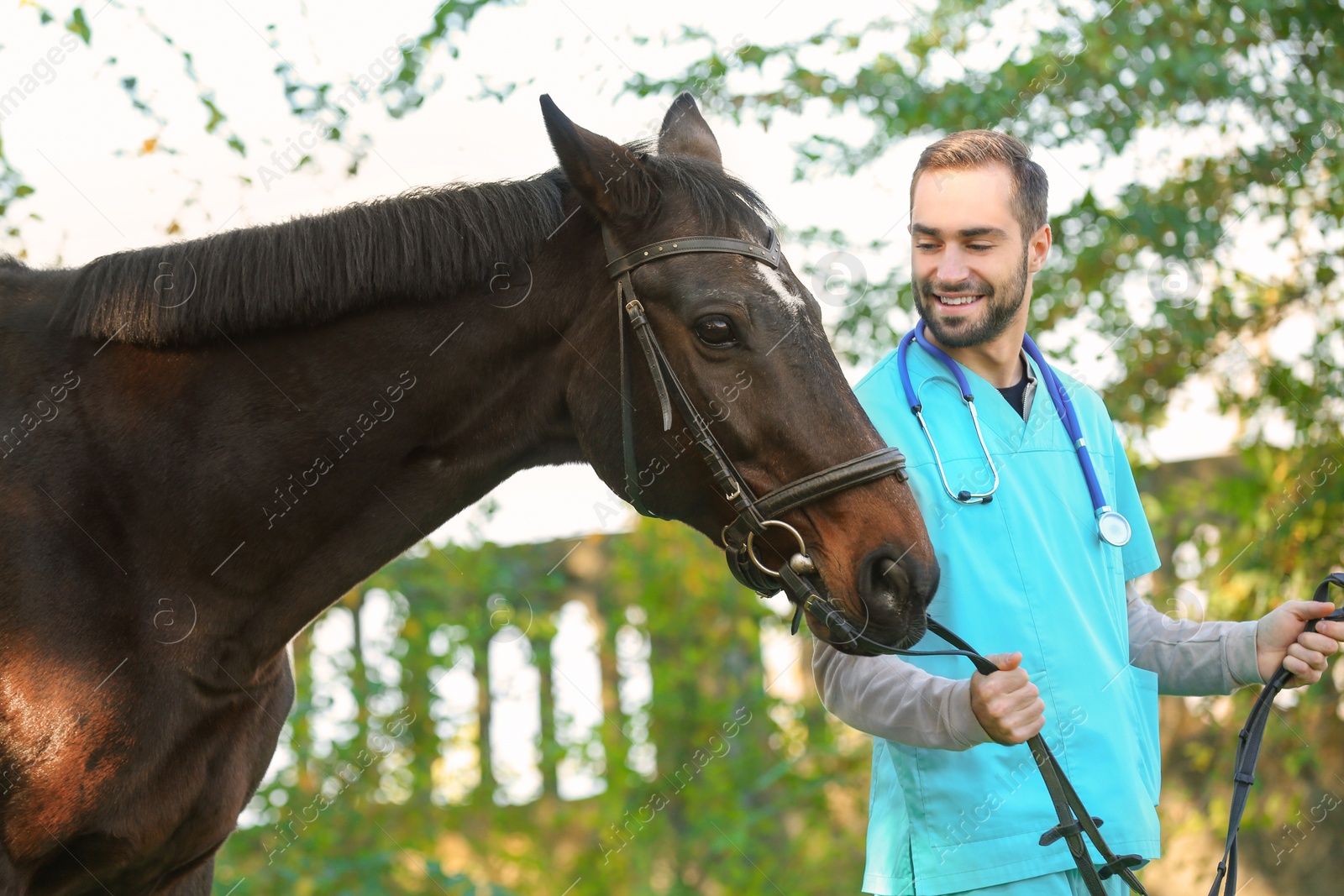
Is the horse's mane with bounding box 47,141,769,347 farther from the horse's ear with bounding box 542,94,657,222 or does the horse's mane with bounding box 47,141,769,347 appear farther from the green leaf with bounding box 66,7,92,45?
the green leaf with bounding box 66,7,92,45

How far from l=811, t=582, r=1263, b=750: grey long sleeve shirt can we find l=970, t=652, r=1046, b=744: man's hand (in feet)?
0.13

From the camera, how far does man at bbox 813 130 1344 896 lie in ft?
7.04

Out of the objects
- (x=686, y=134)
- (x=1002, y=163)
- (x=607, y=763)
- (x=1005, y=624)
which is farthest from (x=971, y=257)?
(x=607, y=763)

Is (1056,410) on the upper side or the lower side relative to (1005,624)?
upper

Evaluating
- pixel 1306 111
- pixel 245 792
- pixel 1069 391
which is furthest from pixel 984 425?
pixel 1306 111

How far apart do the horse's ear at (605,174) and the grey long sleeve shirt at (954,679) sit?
113 cm

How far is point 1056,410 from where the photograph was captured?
2.58 metres

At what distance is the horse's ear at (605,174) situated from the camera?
2.51 m

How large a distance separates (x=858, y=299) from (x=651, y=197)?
139 inches

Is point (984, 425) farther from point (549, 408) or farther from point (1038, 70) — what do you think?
point (1038, 70)

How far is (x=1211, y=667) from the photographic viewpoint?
97.5 inches

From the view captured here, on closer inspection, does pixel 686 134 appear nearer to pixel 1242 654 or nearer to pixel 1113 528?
pixel 1113 528

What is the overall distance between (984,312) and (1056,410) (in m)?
0.32

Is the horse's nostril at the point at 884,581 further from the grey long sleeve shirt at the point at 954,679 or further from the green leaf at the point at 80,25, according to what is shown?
the green leaf at the point at 80,25
